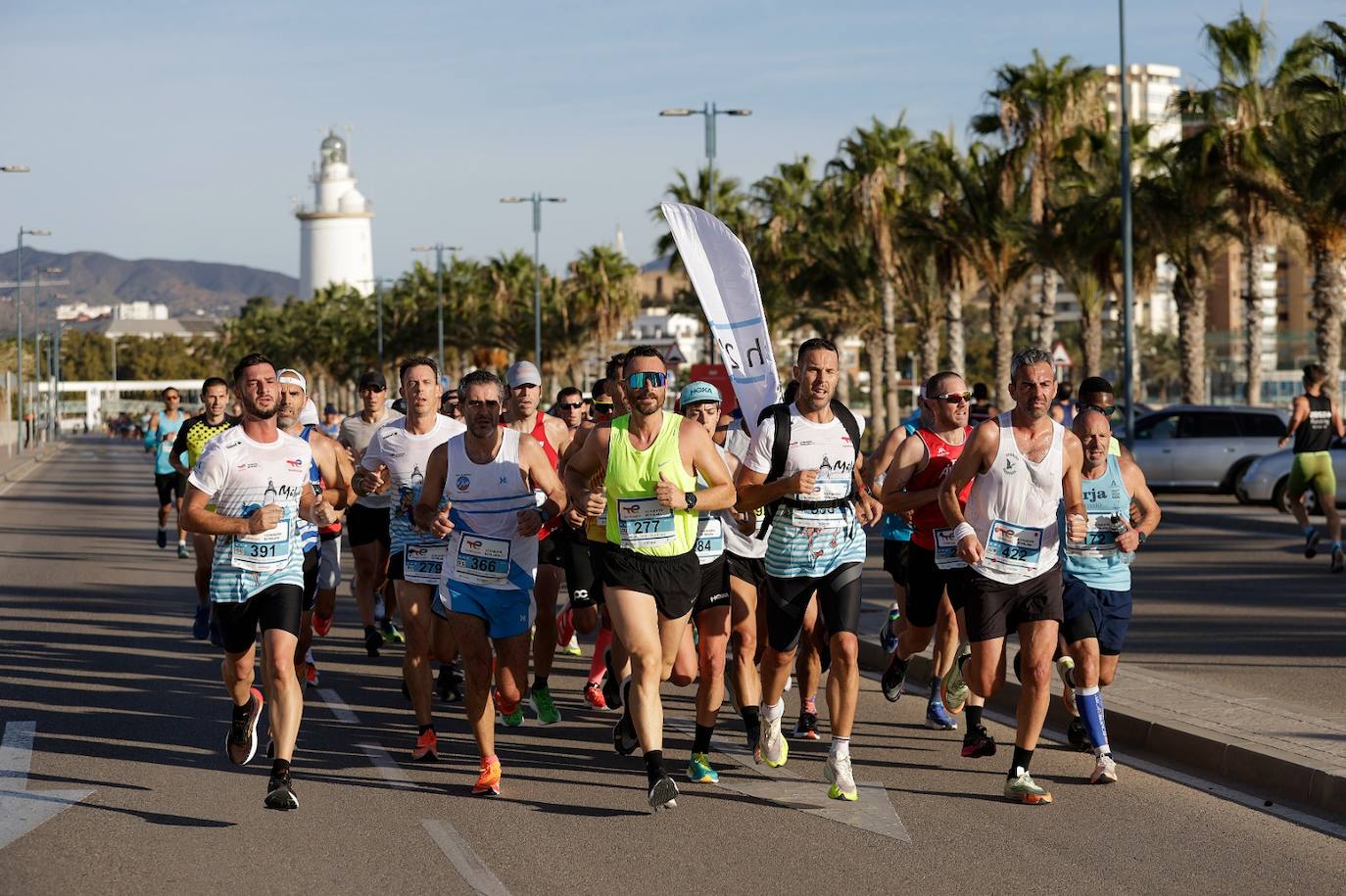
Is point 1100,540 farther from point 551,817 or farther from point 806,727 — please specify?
point 551,817

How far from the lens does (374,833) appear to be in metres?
7.12

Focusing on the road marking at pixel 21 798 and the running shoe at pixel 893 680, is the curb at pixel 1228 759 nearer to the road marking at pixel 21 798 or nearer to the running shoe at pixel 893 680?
the running shoe at pixel 893 680

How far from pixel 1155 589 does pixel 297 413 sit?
28.1ft

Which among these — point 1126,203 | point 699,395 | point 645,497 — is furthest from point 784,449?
point 1126,203

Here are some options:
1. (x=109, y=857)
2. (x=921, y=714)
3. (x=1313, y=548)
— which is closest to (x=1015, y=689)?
(x=921, y=714)

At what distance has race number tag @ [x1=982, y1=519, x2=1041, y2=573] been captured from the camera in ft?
25.7

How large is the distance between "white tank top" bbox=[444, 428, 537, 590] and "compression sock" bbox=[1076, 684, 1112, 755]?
2.57 metres

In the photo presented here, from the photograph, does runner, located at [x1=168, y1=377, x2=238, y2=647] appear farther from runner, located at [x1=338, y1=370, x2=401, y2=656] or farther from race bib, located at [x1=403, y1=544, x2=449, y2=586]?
race bib, located at [x1=403, y1=544, x2=449, y2=586]

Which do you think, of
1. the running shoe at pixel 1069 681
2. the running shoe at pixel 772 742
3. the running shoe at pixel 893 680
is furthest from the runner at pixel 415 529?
the running shoe at pixel 1069 681

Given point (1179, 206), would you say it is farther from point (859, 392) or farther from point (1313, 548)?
point (859, 392)

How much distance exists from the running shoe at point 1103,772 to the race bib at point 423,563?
3216 mm

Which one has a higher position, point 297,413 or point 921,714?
point 297,413

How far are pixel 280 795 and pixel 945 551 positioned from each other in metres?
3.46

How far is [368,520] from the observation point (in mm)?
11977
